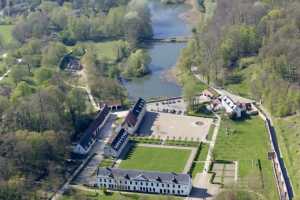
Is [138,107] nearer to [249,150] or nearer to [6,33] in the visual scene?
[249,150]

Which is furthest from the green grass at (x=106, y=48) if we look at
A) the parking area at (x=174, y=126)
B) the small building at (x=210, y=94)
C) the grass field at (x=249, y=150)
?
the grass field at (x=249, y=150)

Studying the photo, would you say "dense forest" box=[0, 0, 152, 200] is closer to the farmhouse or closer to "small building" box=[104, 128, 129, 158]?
"small building" box=[104, 128, 129, 158]

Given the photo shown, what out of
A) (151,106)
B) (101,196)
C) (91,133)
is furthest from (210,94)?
(101,196)

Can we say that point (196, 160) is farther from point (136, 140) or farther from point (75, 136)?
point (75, 136)

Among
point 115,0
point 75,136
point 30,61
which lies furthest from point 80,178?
point 115,0

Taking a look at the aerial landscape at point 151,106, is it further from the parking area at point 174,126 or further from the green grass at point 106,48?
the green grass at point 106,48

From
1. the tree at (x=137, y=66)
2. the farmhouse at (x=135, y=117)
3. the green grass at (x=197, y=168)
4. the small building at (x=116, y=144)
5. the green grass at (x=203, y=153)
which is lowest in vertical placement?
the green grass at (x=197, y=168)
